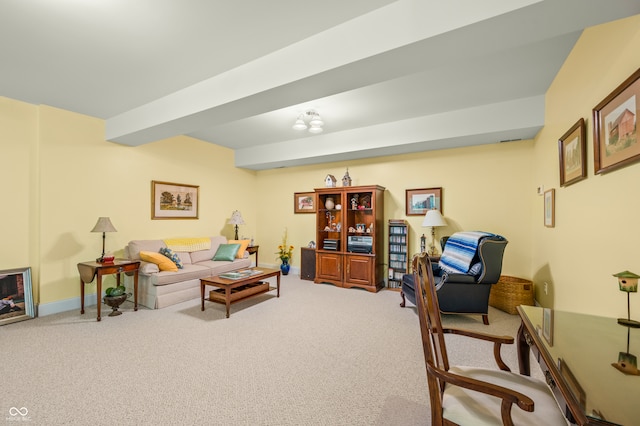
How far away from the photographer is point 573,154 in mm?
2508

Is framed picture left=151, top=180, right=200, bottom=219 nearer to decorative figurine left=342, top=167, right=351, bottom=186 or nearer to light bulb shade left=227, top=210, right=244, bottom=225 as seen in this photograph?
light bulb shade left=227, top=210, right=244, bottom=225

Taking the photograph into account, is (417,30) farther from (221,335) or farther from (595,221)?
(221,335)

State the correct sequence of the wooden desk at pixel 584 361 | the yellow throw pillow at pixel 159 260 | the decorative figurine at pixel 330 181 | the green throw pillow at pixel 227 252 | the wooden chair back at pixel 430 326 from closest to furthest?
1. the wooden desk at pixel 584 361
2. the wooden chair back at pixel 430 326
3. the yellow throw pillow at pixel 159 260
4. the green throw pillow at pixel 227 252
5. the decorative figurine at pixel 330 181

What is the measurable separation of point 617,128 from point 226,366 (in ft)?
10.7

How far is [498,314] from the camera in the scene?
12.0 feet

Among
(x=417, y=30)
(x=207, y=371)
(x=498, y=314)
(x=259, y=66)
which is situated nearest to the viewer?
A: (x=417, y=30)

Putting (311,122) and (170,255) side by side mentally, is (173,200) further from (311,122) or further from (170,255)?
(311,122)

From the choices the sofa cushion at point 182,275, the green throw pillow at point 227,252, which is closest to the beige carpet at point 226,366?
the sofa cushion at point 182,275

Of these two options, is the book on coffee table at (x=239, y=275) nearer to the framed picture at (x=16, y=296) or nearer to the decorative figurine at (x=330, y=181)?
the decorative figurine at (x=330, y=181)

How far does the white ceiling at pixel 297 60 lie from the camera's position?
1.84 m

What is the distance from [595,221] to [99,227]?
5.22 metres

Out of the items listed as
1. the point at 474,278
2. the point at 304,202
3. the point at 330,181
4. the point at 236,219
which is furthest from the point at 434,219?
the point at 236,219

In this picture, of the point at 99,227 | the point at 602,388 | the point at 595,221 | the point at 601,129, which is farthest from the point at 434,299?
the point at 99,227

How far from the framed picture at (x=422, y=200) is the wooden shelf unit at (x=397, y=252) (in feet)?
0.93
